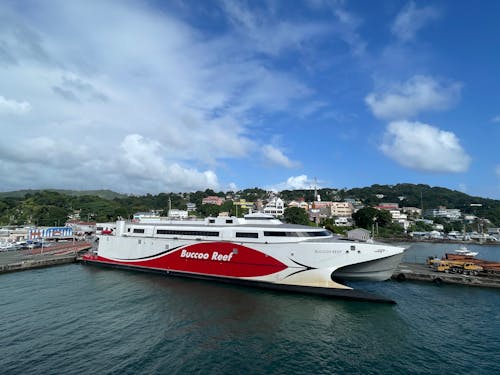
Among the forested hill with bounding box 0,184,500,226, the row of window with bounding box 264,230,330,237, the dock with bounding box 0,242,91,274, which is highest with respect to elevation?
the forested hill with bounding box 0,184,500,226

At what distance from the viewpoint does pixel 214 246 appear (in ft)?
71.5

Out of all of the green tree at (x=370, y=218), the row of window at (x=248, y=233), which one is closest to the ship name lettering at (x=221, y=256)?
the row of window at (x=248, y=233)

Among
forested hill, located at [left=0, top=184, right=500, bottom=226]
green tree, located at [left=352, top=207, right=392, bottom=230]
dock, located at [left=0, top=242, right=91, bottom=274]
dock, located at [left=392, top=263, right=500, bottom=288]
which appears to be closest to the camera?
dock, located at [left=392, top=263, right=500, bottom=288]

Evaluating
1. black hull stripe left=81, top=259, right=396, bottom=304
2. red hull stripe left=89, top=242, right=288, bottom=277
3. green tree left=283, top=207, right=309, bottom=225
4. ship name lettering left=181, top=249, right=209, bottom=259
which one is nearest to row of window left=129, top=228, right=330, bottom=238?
red hull stripe left=89, top=242, right=288, bottom=277

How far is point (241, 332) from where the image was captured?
13195mm

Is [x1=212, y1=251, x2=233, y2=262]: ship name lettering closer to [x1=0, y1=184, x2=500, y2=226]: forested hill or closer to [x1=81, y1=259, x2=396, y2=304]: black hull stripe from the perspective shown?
[x1=81, y1=259, x2=396, y2=304]: black hull stripe

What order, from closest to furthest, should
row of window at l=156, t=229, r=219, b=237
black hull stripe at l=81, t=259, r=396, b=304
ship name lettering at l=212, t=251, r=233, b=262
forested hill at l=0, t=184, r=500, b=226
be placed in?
black hull stripe at l=81, t=259, r=396, b=304 < ship name lettering at l=212, t=251, r=233, b=262 < row of window at l=156, t=229, r=219, b=237 < forested hill at l=0, t=184, r=500, b=226

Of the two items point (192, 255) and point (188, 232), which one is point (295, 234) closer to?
point (192, 255)

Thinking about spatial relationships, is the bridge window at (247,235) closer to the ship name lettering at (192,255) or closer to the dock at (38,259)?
the ship name lettering at (192,255)

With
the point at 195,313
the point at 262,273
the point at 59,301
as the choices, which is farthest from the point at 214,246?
the point at 59,301

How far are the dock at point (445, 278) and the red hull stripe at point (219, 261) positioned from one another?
12.3m

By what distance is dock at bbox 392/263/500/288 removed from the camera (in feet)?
68.4

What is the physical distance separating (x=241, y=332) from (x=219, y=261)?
861cm

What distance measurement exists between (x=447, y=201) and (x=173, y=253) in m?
182
